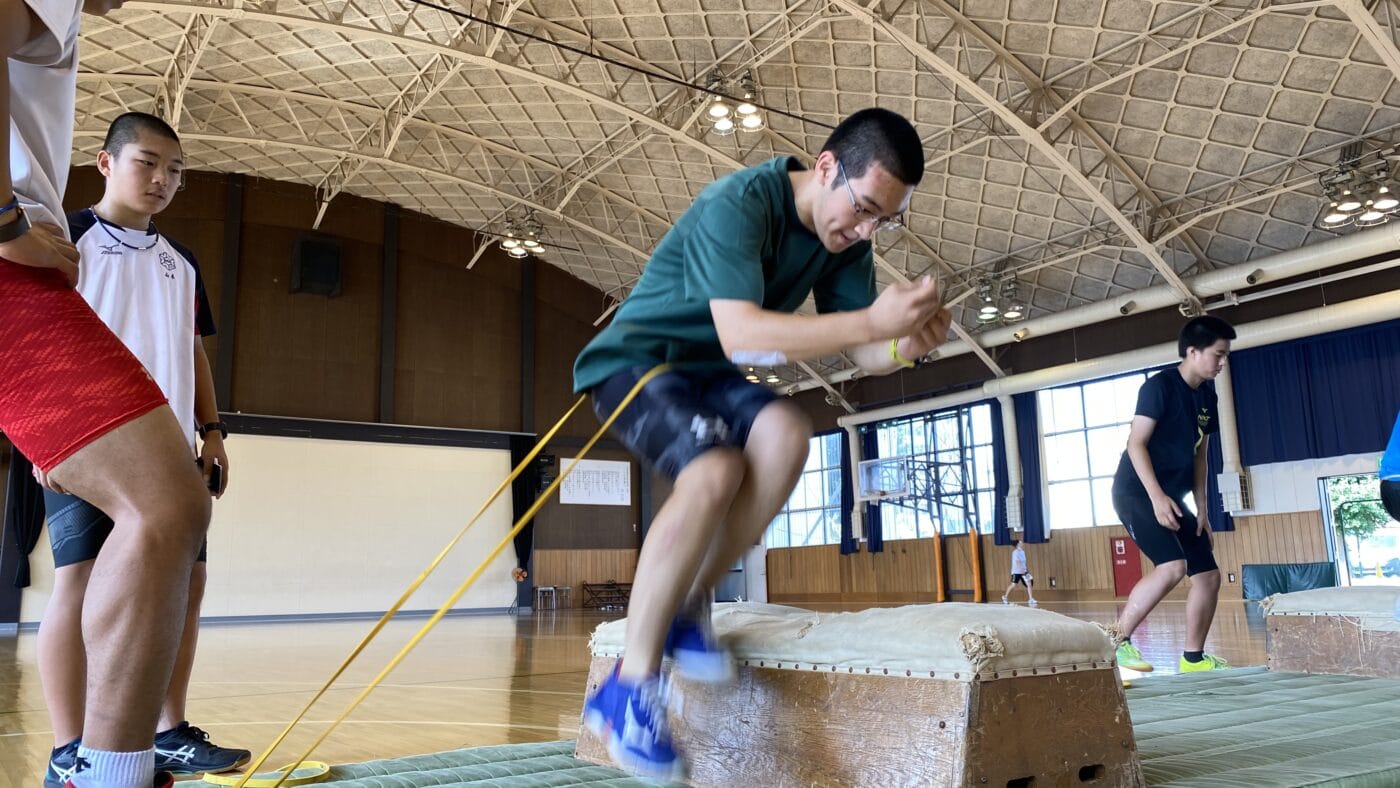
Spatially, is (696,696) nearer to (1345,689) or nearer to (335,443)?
(1345,689)

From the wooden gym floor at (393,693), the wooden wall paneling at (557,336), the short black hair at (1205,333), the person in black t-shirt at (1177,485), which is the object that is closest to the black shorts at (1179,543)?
the person in black t-shirt at (1177,485)

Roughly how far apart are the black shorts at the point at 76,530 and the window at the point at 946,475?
62.0 ft

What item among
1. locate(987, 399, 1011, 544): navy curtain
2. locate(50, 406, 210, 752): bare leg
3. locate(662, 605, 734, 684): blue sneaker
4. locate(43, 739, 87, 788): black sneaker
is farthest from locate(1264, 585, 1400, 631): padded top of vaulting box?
locate(987, 399, 1011, 544): navy curtain

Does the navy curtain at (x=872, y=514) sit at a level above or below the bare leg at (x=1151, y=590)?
above

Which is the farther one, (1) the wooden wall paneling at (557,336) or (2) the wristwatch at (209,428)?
(1) the wooden wall paneling at (557,336)

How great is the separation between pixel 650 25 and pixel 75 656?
12.7m

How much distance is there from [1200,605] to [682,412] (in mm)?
3505

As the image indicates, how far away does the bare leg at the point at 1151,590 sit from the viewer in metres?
4.27

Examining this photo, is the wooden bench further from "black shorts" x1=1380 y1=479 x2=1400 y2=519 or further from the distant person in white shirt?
"black shorts" x1=1380 y1=479 x2=1400 y2=519

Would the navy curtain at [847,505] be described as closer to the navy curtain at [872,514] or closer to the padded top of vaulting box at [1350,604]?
the navy curtain at [872,514]

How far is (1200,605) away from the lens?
438 centimetres

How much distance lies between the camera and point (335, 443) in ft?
63.1

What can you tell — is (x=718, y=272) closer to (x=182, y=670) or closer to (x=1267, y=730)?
(x=182, y=670)

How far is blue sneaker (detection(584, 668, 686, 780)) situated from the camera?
192cm
